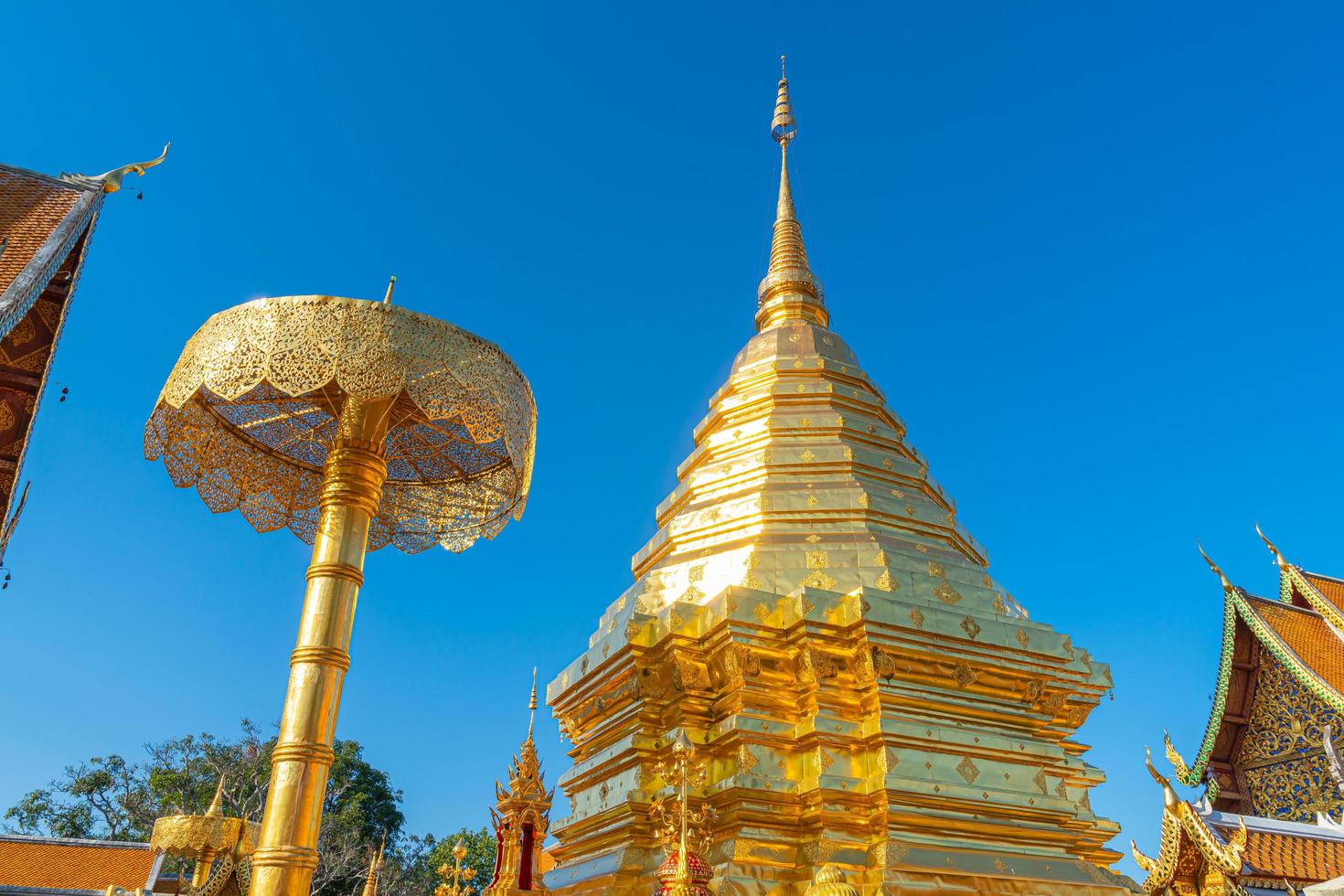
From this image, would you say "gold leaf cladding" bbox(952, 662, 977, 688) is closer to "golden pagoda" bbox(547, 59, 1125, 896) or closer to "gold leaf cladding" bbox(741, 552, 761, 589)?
"golden pagoda" bbox(547, 59, 1125, 896)

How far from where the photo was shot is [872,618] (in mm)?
8453

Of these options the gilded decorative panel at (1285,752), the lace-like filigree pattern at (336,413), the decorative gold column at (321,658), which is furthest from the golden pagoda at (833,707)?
the gilded decorative panel at (1285,752)

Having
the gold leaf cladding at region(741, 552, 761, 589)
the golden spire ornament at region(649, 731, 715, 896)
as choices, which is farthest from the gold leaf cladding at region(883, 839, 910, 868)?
the gold leaf cladding at region(741, 552, 761, 589)

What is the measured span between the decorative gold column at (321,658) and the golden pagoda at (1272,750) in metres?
7.68

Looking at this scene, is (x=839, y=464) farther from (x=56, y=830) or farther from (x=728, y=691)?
(x=56, y=830)

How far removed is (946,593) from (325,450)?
17.6 feet

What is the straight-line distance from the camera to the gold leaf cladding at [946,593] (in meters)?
9.12

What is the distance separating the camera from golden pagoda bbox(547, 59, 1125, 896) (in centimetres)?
786

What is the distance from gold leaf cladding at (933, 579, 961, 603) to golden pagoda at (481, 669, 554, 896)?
374 centimetres

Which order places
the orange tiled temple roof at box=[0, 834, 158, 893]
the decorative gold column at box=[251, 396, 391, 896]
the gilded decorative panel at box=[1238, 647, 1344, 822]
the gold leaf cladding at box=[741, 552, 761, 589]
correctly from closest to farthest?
the decorative gold column at box=[251, 396, 391, 896] → the gold leaf cladding at box=[741, 552, 761, 589] → the gilded decorative panel at box=[1238, 647, 1344, 822] → the orange tiled temple roof at box=[0, 834, 158, 893]

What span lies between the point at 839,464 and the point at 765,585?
2.00 metres

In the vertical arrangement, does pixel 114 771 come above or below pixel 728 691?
above

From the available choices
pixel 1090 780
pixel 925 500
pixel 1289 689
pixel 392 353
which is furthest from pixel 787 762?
pixel 1289 689

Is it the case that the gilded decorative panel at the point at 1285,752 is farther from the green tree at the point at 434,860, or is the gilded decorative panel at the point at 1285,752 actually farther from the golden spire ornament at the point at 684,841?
the green tree at the point at 434,860
